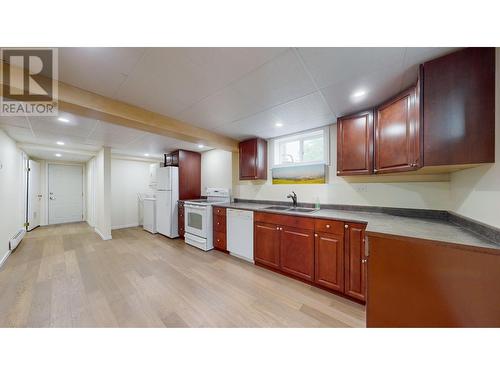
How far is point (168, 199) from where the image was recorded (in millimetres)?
4023

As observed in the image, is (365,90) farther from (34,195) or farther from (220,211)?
(34,195)

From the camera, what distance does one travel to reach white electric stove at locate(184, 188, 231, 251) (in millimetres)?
3252

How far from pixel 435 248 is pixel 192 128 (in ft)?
9.60

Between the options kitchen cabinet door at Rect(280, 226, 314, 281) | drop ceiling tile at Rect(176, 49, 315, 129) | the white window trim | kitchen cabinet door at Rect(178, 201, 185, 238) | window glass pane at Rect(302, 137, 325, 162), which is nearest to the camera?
drop ceiling tile at Rect(176, 49, 315, 129)

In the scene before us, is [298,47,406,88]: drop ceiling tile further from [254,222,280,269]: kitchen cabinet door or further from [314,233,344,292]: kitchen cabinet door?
[254,222,280,269]: kitchen cabinet door

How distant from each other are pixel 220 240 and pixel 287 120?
2357 millimetres

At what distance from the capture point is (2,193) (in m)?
2.68

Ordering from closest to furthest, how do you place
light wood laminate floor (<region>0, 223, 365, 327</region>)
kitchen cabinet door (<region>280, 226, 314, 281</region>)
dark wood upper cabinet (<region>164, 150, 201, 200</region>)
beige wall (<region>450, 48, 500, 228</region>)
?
beige wall (<region>450, 48, 500, 228</region>) < light wood laminate floor (<region>0, 223, 365, 327</region>) < kitchen cabinet door (<region>280, 226, 314, 281</region>) < dark wood upper cabinet (<region>164, 150, 201, 200</region>)

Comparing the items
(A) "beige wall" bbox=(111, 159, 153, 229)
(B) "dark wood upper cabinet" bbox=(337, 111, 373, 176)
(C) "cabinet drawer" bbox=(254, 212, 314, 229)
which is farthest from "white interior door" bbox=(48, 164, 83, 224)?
(B) "dark wood upper cabinet" bbox=(337, 111, 373, 176)

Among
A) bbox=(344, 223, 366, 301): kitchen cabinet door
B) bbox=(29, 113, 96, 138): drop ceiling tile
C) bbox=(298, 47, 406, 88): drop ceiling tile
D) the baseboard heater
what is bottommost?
the baseboard heater

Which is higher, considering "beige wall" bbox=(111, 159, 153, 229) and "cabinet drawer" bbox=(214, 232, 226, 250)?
"beige wall" bbox=(111, 159, 153, 229)

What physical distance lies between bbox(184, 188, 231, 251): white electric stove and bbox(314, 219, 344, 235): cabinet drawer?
6.66 ft

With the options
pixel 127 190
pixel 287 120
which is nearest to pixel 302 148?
pixel 287 120
